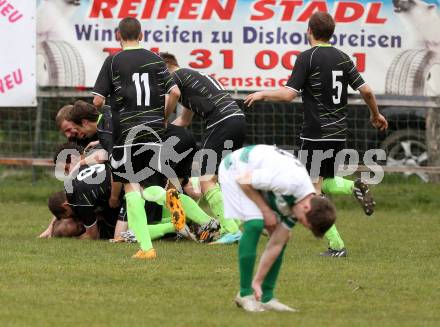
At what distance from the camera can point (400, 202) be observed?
47.6 ft

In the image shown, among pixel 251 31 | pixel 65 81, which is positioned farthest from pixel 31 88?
pixel 251 31

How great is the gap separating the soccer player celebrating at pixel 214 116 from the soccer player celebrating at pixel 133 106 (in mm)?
1033

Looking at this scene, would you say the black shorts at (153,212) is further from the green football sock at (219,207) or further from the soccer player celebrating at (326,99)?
the soccer player celebrating at (326,99)

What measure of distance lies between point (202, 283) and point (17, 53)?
7.50m

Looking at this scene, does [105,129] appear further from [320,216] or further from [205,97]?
[320,216]

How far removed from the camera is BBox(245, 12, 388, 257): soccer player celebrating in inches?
373

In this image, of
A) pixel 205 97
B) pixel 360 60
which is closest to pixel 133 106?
pixel 205 97

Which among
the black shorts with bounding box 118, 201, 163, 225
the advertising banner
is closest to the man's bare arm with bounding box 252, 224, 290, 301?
the black shorts with bounding box 118, 201, 163, 225

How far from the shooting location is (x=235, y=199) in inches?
269

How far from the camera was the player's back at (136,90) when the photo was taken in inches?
366

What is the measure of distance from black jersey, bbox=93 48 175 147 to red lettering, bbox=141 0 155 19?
529 centimetres

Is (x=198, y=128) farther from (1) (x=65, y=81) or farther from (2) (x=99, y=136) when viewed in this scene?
(2) (x=99, y=136)

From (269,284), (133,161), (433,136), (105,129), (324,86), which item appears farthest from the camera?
(433,136)

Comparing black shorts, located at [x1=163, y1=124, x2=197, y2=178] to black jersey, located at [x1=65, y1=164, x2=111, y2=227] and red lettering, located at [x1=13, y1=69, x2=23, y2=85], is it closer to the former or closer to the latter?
black jersey, located at [x1=65, y1=164, x2=111, y2=227]
